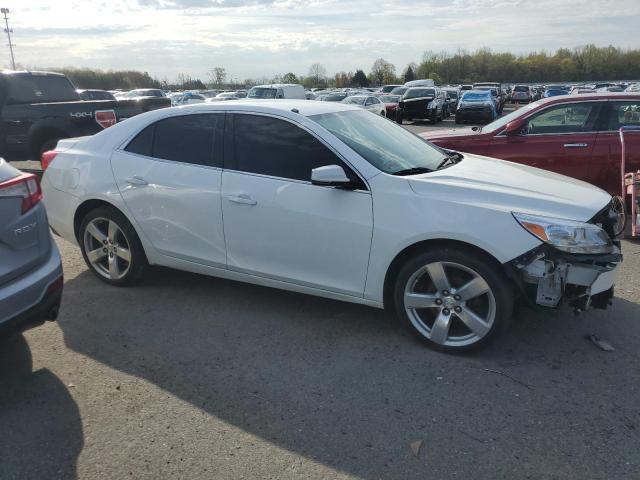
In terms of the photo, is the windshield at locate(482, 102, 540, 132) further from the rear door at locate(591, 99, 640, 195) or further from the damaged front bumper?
the damaged front bumper

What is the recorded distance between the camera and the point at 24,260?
9.97 feet

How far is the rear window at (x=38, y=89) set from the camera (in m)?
10.1

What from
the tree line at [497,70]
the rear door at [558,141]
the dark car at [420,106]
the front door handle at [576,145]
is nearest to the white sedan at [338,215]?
the rear door at [558,141]

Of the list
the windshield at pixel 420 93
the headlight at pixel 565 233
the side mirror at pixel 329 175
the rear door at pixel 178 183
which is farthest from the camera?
the windshield at pixel 420 93

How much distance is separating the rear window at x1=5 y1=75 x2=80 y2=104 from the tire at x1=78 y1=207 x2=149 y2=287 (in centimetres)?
698

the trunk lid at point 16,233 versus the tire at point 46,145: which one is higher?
the trunk lid at point 16,233

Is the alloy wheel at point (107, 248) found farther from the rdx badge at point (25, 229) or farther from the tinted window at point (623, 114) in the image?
the tinted window at point (623, 114)

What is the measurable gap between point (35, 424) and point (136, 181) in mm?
2125

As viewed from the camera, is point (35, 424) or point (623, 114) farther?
point (623, 114)

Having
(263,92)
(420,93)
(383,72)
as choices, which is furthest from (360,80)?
(263,92)

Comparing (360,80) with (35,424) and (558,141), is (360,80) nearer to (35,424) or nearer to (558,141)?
(558,141)

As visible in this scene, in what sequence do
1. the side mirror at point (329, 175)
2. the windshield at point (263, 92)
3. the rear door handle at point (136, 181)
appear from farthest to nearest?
the windshield at point (263, 92), the rear door handle at point (136, 181), the side mirror at point (329, 175)

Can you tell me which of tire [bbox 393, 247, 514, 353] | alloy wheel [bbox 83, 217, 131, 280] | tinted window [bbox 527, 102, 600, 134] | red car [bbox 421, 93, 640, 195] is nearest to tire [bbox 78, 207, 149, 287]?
alloy wheel [bbox 83, 217, 131, 280]

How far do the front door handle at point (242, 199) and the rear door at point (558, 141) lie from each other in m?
4.46
